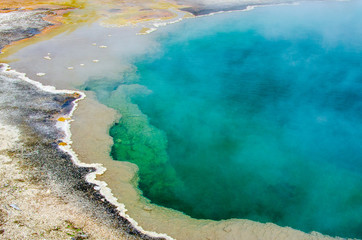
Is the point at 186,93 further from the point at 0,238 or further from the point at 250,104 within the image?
the point at 0,238

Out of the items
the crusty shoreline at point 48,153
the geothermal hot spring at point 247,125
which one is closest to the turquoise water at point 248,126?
the geothermal hot spring at point 247,125

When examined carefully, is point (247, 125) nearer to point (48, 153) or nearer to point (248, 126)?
point (248, 126)

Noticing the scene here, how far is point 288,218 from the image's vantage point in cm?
786

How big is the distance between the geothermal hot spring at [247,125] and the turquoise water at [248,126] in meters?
0.04

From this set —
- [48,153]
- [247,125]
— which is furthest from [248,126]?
[48,153]

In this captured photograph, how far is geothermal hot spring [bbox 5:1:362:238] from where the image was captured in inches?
331

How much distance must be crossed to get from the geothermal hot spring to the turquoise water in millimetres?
39

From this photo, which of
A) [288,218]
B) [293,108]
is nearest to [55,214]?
[288,218]

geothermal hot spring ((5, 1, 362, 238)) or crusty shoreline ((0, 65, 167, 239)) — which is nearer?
crusty shoreline ((0, 65, 167, 239))

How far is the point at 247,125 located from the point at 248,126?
0.23ft

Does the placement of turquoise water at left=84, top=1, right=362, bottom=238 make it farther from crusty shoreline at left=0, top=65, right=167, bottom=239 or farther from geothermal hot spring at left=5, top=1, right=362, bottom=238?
crusty shoreline at left=0, top=65, right=167, bottom=239

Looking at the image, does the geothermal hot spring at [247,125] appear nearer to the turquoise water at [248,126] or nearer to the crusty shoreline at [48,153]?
the turquoise water at [248,126]

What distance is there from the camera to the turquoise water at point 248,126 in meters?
8.41

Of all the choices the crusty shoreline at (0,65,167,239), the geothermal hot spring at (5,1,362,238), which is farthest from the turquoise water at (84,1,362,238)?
the crusty shoreline at (0,65,167,239)
